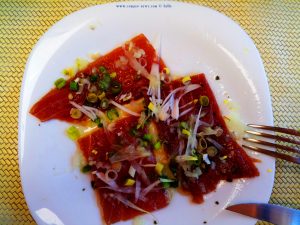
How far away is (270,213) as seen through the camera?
1355 millimetres

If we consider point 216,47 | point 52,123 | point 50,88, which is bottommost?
point 52,123

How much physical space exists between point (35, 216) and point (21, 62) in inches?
29.5

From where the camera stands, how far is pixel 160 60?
1.49 metres

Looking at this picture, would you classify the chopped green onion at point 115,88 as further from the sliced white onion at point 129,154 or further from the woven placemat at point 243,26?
the woven placemat at point 243,26

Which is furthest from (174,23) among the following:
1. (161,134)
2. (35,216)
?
(35,216)

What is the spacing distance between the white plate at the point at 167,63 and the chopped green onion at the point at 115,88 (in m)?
0.17

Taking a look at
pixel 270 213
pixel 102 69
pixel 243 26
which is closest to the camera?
pixel 270 213

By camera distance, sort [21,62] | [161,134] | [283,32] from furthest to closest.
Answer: [283,32]
[21,62]
[161,134]

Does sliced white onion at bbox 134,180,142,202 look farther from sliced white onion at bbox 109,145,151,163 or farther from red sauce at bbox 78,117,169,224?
sliced white onion at bbox 109,145,151,163

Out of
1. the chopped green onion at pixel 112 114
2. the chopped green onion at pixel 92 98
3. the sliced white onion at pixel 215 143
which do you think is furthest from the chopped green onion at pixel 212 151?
the chopped green onion at pixel 92 98

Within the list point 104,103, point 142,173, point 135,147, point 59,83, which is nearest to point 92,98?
point 104,103

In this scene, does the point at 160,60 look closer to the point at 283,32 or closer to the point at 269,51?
the point at 269,51

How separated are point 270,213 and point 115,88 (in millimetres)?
859

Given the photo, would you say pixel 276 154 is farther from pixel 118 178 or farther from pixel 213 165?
pixel 118 178
